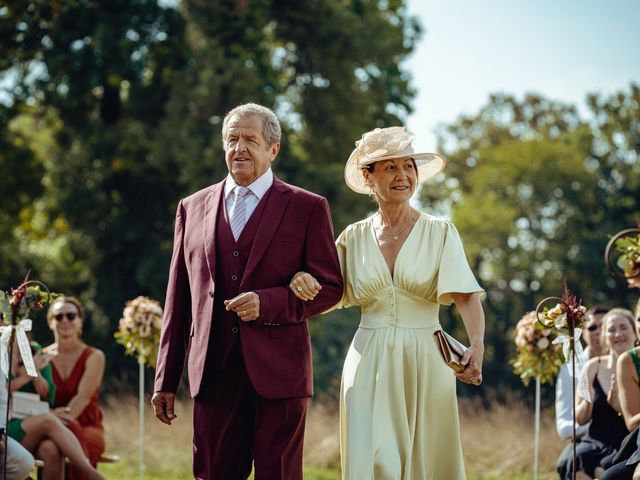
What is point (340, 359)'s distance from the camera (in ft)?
71.4

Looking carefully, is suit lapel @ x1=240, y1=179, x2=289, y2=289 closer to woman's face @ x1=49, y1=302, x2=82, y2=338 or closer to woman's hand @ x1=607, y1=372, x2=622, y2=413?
woman's hand @ x1=607, y1=372, x2=622, y2=413

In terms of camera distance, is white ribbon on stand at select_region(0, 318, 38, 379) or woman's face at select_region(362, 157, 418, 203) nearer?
woman's face at select_region(362, 157, 418, 203)

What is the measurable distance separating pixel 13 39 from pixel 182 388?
8304mm

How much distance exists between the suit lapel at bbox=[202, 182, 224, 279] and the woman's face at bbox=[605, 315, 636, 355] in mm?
3361

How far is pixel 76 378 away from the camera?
791 centimetres

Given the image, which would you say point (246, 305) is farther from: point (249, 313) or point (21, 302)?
point (21, 302)

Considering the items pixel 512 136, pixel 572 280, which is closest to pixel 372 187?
pixel 572 280

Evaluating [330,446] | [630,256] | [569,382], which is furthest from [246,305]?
[330,446]

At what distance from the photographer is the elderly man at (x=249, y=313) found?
4.20 metres

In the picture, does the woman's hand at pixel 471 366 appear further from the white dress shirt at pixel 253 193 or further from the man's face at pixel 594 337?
the man's face at pixel 594 337

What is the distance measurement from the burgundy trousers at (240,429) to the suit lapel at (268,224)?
1.28 ft

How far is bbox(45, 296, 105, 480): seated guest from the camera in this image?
775 cm

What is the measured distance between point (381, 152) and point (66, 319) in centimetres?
414

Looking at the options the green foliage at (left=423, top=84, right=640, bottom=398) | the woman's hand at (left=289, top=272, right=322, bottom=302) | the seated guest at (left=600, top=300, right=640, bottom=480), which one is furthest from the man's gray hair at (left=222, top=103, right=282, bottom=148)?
the green foliage at (left=423, top=84, right=640, bottom=398)
